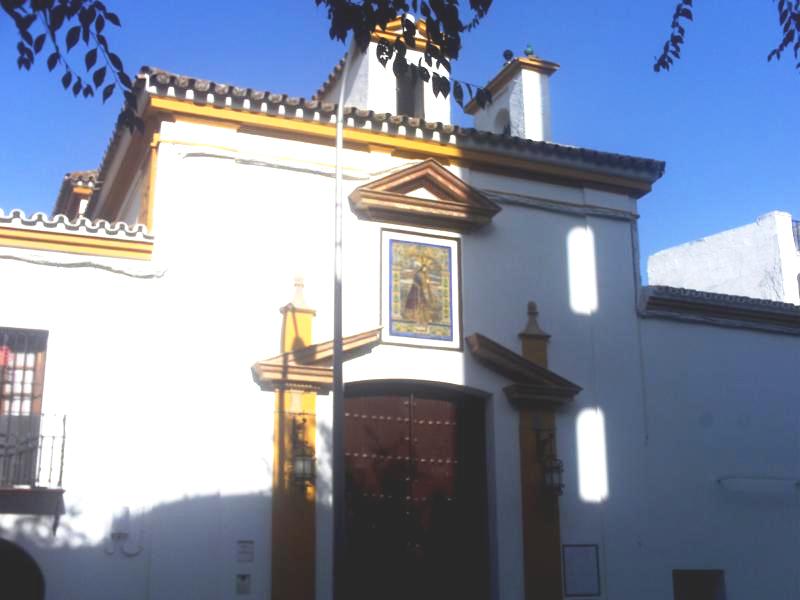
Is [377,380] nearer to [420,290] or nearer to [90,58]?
[420,290]

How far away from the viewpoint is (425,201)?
13469 mm

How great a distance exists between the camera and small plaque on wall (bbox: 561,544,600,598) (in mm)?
13086

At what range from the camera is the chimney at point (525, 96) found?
16.4m

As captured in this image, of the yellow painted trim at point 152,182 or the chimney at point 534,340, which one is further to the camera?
the chimney at point 534,340

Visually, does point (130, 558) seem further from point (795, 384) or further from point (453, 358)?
point (795, 384)

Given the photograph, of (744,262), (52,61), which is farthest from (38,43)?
(744,262)

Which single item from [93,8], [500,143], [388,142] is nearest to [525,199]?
[500,143]

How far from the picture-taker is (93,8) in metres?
7.08

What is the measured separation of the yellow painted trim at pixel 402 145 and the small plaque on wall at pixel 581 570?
4720 mm

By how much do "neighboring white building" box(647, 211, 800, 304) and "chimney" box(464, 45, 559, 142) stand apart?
991 cm

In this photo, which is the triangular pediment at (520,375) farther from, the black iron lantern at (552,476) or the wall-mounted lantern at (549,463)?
the black iron lantern at (552,476)

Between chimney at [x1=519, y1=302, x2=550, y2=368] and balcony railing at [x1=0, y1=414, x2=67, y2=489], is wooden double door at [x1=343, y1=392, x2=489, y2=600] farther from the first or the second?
balcony railing at [x1=0, y1=414, x2=67, y2=489]

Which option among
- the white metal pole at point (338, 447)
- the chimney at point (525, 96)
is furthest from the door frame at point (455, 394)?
the chimney at point (525, 96)

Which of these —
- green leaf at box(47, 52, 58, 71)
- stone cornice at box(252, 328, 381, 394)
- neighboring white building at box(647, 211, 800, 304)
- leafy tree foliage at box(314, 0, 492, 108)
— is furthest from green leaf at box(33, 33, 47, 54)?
neighboring white building at box(647, 211, 800, 304)
